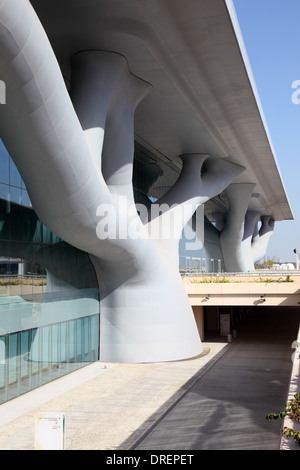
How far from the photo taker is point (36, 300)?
19.4 metres

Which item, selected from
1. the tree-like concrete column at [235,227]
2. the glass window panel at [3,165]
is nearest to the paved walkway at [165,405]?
the glass window panel at [3,165]

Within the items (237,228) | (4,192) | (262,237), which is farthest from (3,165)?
(262,237)

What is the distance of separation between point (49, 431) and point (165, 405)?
319 inches

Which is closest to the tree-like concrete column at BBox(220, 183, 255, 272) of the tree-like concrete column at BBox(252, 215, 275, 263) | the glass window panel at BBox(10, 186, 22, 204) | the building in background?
the building in background

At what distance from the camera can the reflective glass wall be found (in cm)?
1752

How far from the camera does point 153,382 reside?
64.0ft

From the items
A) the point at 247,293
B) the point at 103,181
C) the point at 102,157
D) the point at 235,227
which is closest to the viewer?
the point at 103,181

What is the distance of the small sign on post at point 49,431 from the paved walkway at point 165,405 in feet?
12.7

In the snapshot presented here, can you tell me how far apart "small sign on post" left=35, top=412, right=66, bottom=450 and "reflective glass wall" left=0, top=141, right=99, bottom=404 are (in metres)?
8.78

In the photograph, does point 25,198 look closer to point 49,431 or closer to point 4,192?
point 4,192

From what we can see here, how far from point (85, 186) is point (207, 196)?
14.9m

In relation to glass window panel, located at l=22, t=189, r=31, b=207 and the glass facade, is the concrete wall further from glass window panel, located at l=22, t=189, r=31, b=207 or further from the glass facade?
glass window panel, located at l=22, t=189, r=31, b=207

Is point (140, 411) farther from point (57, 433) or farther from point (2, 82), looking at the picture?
point (2, 82)
